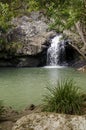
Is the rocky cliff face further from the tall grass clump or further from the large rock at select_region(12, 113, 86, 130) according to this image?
the large rock at select_region(12, 113, 86, 130)

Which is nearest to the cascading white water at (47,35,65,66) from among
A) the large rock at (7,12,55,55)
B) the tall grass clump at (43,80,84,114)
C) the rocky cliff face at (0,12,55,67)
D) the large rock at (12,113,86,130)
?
the rocky cliff face at (0,12,55,67)

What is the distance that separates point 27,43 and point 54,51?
2961mm

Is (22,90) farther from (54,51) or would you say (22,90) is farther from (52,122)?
(54,51)

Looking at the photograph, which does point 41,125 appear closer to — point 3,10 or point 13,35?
point 3,10

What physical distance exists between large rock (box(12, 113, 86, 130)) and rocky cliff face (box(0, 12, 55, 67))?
26.6m

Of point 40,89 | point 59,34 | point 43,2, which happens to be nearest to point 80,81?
point 40,89

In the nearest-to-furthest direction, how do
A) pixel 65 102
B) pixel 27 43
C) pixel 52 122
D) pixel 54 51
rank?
pixel 52 122, pixel 65 102, pixel 27 43, pixel 54 51

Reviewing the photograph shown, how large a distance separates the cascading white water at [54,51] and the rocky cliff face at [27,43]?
1.76 ft

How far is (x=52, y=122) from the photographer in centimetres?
654

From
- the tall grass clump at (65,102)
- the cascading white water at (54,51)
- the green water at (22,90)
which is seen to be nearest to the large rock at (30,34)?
the cascading white water at (54,51)

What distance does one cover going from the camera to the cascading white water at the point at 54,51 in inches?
1335

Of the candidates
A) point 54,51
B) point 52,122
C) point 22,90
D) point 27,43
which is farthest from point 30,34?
point 52,122

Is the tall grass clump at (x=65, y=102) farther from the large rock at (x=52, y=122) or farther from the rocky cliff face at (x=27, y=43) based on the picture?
the rocky cliff face at (x=27, y=43)

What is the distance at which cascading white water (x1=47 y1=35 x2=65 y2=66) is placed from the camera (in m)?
33.9
